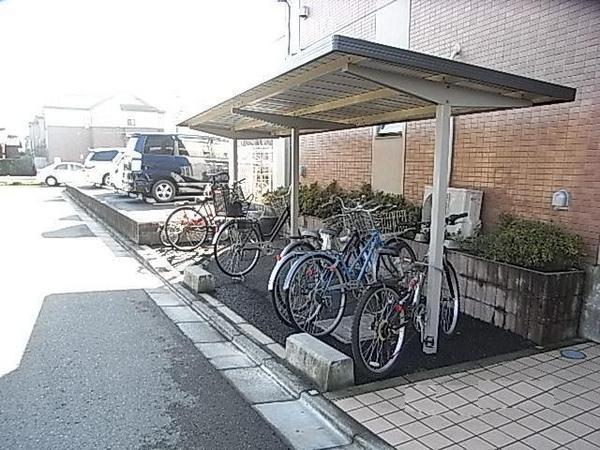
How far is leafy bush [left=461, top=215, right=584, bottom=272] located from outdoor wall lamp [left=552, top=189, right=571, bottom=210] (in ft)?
0.66

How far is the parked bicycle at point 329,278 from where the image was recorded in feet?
14.1

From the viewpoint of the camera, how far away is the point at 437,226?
150 inches

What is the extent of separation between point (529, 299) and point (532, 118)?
2076 millimetres

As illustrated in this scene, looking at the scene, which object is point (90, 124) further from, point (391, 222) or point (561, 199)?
point (561, 199)

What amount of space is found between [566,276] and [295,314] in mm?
2417

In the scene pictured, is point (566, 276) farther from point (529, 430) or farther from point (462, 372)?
point (529, 430)

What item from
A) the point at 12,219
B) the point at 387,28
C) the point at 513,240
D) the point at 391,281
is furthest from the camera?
the point at 12,219

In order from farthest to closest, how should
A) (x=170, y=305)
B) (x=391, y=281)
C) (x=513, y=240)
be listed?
1. (x=170, y=305)
2. (x=513, y=240)
3. (x=391, y=281)

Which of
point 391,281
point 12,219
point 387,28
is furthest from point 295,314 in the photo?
point 12,219

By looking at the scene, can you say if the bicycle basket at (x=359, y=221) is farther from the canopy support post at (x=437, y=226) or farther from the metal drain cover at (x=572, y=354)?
the metal drain cover at (x=572, y=354)

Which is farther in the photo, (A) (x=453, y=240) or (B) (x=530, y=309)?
(A) (x=453, y=240)

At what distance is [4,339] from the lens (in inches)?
165

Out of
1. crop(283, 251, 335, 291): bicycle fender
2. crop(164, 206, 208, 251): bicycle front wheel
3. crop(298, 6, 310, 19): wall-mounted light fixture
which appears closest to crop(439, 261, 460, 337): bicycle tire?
crop(283, 251, 335, 291): bicycle fender

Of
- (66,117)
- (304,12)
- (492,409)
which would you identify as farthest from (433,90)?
(66,117)
